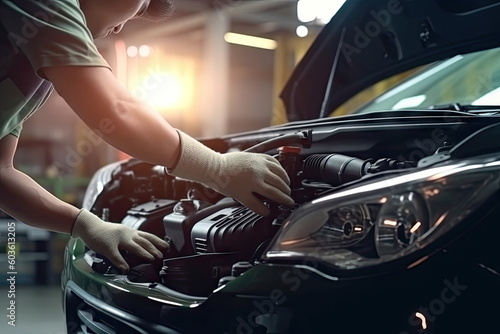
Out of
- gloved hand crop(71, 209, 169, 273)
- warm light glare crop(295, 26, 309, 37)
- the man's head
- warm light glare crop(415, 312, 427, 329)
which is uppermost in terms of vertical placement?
warm light glare crop(295, 26, 309, 37)

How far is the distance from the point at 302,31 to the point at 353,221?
4991 millimetres

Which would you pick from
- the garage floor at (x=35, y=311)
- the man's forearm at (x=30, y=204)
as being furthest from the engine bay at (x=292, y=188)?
the garage floor at (x=35, y=311)

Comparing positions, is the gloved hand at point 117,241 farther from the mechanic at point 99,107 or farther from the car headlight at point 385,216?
the car headlight at point 385,216

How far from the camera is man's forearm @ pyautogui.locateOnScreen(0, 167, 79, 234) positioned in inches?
57.9

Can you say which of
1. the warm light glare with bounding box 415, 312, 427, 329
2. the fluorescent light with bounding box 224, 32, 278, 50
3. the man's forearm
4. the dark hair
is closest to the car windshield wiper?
the warm light glare with bounding box 415, 312, 427, 329

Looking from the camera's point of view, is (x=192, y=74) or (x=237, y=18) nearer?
(x=237, y=18)

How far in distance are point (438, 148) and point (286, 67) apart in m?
5.03

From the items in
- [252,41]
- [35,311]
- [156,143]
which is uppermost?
[252,41]

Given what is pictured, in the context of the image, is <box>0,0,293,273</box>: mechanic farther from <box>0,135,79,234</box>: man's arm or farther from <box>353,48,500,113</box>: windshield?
<box>353,48,500,113</box>: windshield

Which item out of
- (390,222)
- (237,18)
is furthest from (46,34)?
(237,18)

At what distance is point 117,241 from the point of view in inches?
55.1

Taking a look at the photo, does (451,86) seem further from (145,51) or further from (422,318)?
(145,51)

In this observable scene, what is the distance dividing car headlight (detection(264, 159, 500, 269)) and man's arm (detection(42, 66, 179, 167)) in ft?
1.01

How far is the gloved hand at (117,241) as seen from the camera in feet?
4.47
